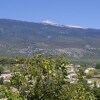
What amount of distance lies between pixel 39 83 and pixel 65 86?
1.31 metres

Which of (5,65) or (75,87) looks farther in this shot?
(5,65)

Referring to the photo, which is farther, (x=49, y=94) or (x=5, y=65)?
(x=5, y=65)

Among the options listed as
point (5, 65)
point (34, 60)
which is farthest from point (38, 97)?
point (5, 65)

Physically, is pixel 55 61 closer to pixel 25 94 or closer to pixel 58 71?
pixel 58 71

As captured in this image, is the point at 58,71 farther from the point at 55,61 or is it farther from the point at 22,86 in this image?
the point at 22,86

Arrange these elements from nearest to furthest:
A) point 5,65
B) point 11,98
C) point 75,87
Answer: point 11,98
point 75,87
point 5,65

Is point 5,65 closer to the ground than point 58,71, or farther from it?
closer to the ground

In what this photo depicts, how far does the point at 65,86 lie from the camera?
20.3 meters


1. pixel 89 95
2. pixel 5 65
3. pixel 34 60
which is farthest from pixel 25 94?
pixel 5 65

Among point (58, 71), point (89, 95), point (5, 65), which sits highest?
point (58, 71)

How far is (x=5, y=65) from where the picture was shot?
18688 centimetres

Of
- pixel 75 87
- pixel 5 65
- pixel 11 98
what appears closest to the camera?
pixel 11 98

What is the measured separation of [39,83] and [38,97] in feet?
2.30

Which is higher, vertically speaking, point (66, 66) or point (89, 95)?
point (66, 66)
